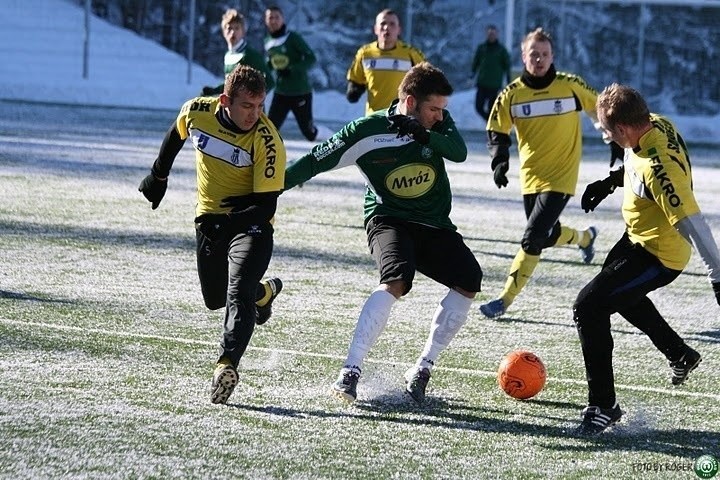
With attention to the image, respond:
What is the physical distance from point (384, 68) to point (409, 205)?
619cm

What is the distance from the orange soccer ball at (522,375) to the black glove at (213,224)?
5.16ft

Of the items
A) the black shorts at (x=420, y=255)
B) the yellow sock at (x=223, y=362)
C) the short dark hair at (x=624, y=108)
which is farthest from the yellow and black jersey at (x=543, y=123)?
the yellow sock at (x=223, y=362)

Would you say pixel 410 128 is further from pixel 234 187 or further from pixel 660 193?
pixel 660 193

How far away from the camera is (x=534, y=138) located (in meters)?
9.03

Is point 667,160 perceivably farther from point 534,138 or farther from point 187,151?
point 187,151

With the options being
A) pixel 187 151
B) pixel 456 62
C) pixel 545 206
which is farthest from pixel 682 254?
pixel 456 62

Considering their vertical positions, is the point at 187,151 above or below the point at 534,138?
below

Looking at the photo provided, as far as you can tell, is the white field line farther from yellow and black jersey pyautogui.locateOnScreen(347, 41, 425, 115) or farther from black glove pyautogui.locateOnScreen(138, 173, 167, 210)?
yellow and black jersey pyautogui.locateOnScreen(347, 41, 425, 115)

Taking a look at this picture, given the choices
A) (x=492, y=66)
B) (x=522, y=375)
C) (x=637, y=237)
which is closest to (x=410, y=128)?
(x=637, y=237)

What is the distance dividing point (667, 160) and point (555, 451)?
1.35 metres

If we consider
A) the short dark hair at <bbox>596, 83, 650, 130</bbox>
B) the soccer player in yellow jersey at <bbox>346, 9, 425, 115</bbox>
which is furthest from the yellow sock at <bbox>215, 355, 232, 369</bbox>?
the soccer player in yellow jersey at <bbox>346, 9, 425, 115</bbox>

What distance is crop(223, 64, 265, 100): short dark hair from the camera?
6.25m

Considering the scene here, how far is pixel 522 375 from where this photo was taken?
6.22 metres

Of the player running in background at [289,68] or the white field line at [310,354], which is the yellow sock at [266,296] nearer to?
the white field line at [310,354]
